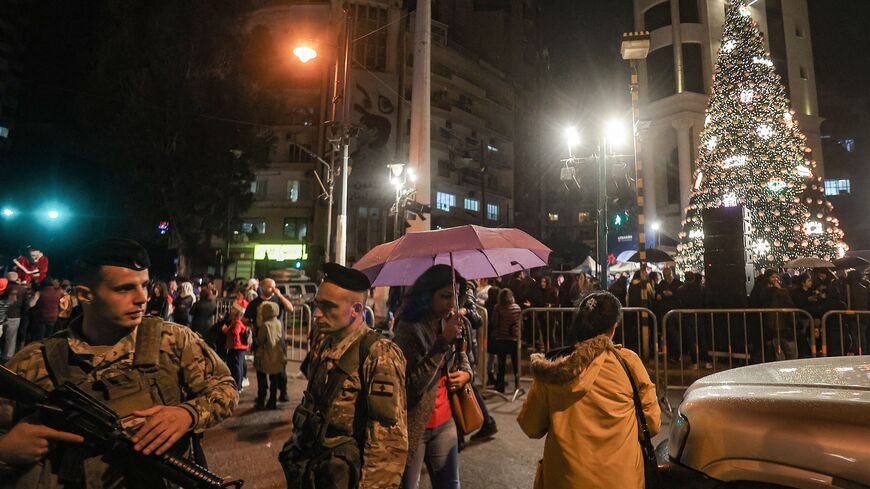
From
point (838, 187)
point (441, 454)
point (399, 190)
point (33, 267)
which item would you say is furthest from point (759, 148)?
point (838, 187)

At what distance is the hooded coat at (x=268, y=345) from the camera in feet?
23.8

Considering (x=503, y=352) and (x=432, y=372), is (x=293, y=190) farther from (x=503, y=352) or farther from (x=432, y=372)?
(x=432, y=372)

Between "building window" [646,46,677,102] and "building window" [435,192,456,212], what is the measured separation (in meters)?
18.9

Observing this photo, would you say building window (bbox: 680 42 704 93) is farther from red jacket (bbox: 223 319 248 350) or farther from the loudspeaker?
red jacket (bbox: 223 319 248 350)

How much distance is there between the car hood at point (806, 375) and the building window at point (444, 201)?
3850cm

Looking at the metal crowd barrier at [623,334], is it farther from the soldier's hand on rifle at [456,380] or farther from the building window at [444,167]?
the building window at [444,167]

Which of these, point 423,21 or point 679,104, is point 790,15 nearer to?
point 679,104

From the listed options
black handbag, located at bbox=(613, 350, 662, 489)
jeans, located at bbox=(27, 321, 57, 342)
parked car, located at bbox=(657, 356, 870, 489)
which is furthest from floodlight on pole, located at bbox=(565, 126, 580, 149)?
jeans, located at bbox=(27, 321, 57, 342)

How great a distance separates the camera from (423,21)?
17109mm

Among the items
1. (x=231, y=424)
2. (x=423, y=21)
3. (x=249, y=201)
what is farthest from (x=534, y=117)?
(x=231, y=424)

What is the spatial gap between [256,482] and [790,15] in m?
48.6

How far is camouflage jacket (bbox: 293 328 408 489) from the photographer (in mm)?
2088

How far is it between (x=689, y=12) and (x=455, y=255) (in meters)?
40.8

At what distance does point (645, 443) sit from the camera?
2736mm
